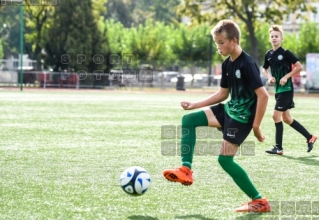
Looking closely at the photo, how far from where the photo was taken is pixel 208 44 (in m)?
61.8

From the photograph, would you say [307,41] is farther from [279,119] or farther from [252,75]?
[252,75]

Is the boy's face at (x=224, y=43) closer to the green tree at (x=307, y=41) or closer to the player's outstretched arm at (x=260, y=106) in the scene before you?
the player's outstretched arm at (x=260, y=106)

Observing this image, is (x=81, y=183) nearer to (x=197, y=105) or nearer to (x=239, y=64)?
(x=197, y=105)

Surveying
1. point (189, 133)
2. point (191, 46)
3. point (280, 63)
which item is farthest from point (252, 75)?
point (191, 46)

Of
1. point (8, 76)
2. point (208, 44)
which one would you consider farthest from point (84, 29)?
point (208, 44)

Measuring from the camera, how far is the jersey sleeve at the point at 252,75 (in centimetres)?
603

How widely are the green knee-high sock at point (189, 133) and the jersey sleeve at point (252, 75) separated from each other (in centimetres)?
60

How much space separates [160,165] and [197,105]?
2.79m

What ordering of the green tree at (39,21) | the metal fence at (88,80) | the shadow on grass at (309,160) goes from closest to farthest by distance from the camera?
the shadow on grass at (309,160), the metal fence at (88,80), the green tree at (39,21)

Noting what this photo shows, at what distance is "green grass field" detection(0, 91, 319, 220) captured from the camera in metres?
6.05

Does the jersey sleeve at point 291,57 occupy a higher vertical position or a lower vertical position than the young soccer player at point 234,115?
higher

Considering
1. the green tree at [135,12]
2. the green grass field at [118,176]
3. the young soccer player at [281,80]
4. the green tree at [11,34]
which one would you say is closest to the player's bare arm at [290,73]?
the young soccer player at [281,80]

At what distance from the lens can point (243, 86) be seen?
6.16 metres

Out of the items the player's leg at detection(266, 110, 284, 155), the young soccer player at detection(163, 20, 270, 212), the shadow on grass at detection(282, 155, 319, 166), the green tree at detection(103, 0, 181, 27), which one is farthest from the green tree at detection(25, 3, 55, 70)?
the young soccer player at detection(163, 20, 270, 212)
